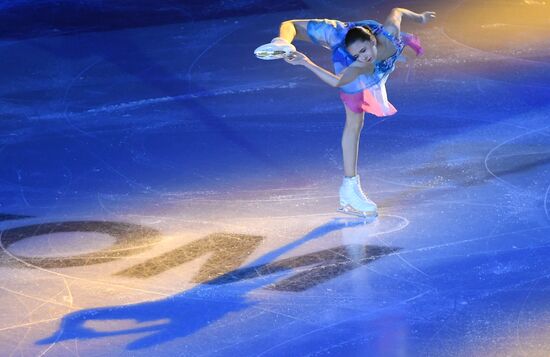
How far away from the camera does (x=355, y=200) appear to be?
5.40 metres

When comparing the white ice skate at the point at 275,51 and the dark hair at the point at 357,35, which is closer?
the white ice skate at the point at 275,51

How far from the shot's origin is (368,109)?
5281mm

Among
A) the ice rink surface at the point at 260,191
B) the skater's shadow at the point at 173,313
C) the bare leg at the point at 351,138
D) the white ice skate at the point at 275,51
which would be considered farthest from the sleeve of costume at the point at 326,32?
the skater's shadow at the point at 173,313

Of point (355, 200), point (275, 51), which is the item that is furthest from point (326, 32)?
point (355, 200)

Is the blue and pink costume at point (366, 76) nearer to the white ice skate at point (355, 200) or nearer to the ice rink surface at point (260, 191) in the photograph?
the white ice skate at point (355, 200)

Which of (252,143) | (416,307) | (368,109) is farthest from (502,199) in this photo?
(252,143)

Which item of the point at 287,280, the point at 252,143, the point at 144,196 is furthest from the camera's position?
the point at 252,143

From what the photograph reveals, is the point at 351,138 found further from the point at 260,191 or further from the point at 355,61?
the point at 260,191

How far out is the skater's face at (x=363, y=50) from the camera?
4.91 m

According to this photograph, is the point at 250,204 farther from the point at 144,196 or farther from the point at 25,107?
the point at 25,107

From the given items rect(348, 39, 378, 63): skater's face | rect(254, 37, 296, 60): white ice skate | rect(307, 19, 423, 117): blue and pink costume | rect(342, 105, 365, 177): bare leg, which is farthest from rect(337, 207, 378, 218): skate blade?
rect(254, 37, 296, 60): white ice skate

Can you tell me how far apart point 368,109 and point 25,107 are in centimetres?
293

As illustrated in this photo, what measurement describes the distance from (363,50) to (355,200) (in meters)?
0.88

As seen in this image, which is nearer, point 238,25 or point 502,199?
point 502,199
